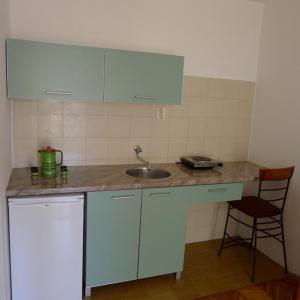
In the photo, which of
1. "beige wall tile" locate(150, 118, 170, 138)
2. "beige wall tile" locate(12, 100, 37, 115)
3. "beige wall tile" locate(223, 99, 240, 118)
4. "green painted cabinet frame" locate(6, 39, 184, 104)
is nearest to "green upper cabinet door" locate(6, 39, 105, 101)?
"green painted cabinet frame" locate(6, 39, 184, 104)

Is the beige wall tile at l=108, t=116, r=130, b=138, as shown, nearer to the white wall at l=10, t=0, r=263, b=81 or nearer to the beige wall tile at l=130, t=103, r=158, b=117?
the beige wall tile at l=130, t=103, r=158, b=117

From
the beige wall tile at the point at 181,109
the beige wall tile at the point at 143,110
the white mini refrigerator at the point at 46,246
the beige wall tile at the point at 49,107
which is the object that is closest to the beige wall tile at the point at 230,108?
the beige wall tile at the point at 181,109

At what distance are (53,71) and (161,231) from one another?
1.43 meters

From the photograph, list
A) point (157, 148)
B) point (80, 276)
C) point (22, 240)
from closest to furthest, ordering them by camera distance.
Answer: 1. point (22, 240)
2. point (80, 276)
3. point (157, 148)

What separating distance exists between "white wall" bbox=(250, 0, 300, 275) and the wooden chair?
95 mm

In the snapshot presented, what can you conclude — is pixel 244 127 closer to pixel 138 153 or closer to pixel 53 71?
pixel 138 153

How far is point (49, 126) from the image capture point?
7.98 feet

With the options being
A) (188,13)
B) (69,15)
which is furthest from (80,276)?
(188,13)

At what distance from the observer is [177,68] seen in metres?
2.40

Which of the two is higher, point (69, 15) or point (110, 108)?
point (69, 15)

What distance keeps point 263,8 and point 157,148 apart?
1765mm

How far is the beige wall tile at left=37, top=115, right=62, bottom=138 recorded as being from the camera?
2.40m

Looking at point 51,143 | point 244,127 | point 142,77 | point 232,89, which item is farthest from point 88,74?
point 244,127

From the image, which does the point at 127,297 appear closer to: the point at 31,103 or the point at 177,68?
the point at 31,103
